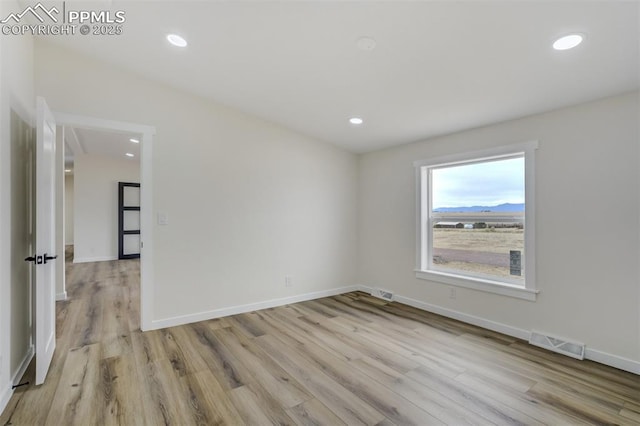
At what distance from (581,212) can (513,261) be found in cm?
80

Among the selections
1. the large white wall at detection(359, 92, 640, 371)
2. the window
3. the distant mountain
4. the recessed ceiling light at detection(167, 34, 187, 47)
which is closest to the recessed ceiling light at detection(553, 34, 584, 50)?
the large white wall at detection(359, 92, 640, 371)

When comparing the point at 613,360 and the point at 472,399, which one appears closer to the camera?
the point at 472,399

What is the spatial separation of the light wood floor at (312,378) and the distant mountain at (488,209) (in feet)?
4.46

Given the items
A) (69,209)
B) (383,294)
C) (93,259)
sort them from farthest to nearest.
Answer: (69,209), (93,259), (383,294)

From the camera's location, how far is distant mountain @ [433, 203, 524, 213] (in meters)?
3.22

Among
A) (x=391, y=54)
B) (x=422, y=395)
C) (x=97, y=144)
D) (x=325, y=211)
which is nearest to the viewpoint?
(x=422, y=395)

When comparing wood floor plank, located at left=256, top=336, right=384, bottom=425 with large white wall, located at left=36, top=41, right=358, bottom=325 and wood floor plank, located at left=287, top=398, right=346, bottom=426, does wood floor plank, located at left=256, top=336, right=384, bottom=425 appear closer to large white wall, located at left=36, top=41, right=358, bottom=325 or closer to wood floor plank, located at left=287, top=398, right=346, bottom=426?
wood floor plank, located at left=287, top=398, right=346, bottom=426

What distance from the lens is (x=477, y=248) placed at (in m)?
3.60

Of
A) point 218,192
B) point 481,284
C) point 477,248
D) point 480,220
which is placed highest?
point 218,192

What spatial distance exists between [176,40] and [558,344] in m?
4.41

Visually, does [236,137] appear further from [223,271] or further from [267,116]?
[223,271]
